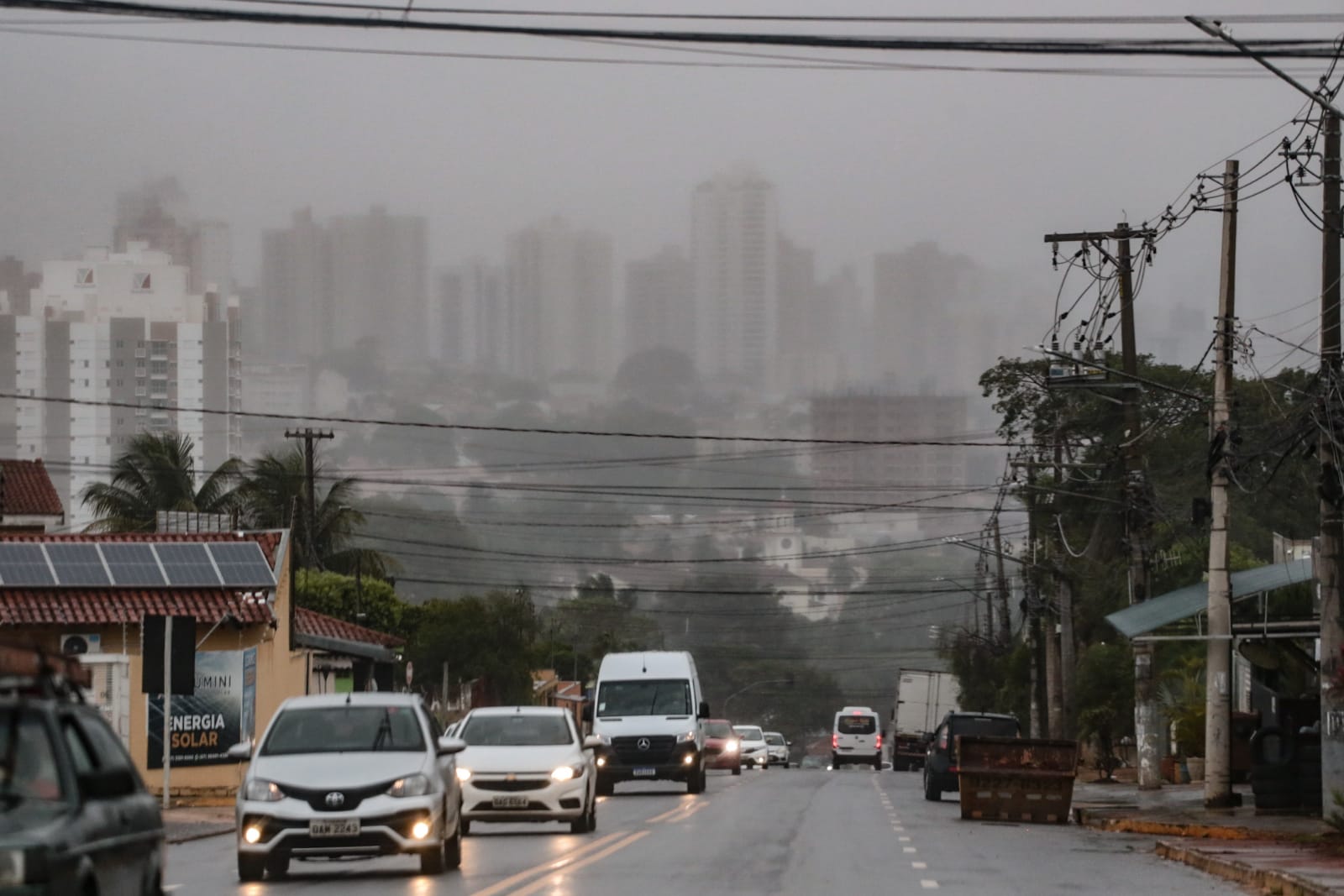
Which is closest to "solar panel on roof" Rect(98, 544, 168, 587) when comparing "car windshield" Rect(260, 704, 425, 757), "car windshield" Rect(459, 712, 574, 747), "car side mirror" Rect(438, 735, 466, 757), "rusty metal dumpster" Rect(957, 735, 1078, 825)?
"car windshield" Rect(459, 712, 574, 747)

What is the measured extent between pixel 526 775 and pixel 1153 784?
817 inches

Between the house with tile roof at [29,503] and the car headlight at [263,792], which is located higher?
the house with tile roof at [29,503]

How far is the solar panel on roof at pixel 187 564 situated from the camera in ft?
137

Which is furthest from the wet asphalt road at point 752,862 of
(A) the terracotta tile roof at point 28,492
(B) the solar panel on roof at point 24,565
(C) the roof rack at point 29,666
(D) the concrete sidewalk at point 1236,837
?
(A) the terracotta tile roof at point 28,492

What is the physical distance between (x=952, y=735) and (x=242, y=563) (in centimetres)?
1503

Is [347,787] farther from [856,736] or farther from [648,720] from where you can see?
[856,736]

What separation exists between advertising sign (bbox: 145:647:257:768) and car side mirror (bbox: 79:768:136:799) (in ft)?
98.7

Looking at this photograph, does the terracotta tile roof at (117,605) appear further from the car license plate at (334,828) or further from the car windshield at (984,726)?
the car license plate at (334,828)

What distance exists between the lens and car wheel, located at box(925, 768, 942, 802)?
128 feet

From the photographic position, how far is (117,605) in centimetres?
4053

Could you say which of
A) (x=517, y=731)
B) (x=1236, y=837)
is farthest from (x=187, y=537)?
(x=1236, y=837)

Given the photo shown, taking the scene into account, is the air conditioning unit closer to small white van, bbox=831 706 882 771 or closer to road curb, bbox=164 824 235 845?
road curb, bbox=164 824 235 845

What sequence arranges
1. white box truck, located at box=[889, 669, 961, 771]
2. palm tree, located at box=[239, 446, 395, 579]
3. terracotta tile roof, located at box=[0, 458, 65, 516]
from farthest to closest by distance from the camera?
1. palm tree, located at box=[239, 446, 395, 579]
2. white box truck, located at box=[889, 669, 961, 771]
3. terracotta tile roof, located at box=[0, 458, 65, 516]

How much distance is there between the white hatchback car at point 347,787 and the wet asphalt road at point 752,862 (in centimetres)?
33
